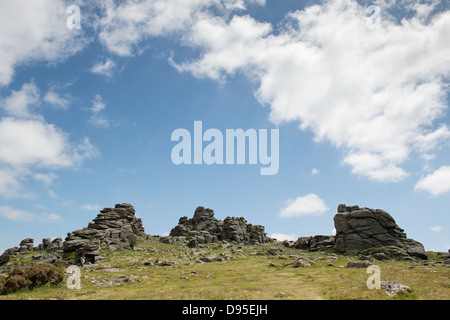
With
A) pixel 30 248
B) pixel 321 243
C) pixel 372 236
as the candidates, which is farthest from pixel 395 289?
pixel 30 248

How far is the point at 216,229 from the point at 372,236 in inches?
2659

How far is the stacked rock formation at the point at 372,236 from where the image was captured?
203ft

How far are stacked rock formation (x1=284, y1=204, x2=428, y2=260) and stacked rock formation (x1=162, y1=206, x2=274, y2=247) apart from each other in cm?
4355

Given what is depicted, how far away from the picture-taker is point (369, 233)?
68.3 m

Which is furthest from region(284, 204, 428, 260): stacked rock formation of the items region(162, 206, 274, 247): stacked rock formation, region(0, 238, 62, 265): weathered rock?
region(0, 238, 62, 265): weathered rock

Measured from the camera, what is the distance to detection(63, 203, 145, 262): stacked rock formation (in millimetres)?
56544

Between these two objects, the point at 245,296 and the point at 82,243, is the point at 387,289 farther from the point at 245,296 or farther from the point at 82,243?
the point at 82,243

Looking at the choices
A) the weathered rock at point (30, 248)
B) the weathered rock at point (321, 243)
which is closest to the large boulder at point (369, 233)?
the weathered rock at point (321, 243)

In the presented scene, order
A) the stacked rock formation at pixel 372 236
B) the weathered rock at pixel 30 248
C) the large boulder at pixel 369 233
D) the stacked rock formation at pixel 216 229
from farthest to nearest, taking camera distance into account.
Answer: the stacked rock formation at pixel 216 229 → the weathered rock at pixel 30 248 → the large boulder at pixel 369 233 → the stacked rock formation at pixel 372 236

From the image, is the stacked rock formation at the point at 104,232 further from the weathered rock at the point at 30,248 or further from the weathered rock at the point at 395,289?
the weathered rock at the point at 395,289

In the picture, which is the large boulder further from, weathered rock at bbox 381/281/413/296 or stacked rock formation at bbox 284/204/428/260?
weathered rock at bbox 381/281/413/296

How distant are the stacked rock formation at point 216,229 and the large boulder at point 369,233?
1806 inches

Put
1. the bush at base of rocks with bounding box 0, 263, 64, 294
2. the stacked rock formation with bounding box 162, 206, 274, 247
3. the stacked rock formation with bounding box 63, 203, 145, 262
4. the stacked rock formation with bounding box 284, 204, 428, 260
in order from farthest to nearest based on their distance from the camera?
the stacked rock formation with bounding box 162, 206, 274, 247
the stacked rock formation with bounding box 284, 204, 428, 260
the stacked rock formation with bounding box 63, 203, 145, 262
the bush at base of rocks with bounding box 0, 263, 64, 294

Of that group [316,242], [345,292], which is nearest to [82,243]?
[345,292]
